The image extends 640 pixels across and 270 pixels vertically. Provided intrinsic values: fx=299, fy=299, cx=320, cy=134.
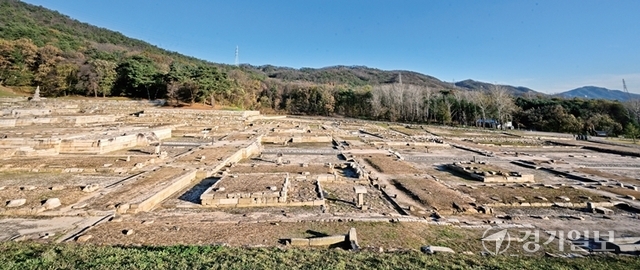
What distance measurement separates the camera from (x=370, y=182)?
12.0m

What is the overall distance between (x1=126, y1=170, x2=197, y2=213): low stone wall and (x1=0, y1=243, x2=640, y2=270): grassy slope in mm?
2995

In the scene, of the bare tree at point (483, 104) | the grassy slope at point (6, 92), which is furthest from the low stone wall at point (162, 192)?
the bare tree at point (483, 104)

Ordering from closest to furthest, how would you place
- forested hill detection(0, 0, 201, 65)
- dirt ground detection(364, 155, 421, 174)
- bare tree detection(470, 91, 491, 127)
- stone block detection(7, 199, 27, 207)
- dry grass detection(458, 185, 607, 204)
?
stone block detection(7, 199, 27, 207) → dry grass detection(458, 185, 607, 204) → dirt ground detection(364, 155, 421, 174) → bare tree detection(470, 91, 491, 127) → forested hill detection(0, 0, 201, 65)

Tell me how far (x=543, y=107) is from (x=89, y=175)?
61.2 m

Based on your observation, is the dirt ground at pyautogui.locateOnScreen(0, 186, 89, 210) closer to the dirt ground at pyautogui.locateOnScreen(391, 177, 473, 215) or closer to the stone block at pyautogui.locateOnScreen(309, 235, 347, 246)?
the stone block at pyautogui.locateOnScreen(309, 235, 347, 246)

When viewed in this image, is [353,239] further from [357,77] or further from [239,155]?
[357,77]

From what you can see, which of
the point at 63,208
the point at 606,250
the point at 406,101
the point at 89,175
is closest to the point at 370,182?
→ the point at 606,250

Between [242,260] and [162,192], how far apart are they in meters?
6.18

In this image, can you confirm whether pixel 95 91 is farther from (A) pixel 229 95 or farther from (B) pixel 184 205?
(B) pixel 184 205

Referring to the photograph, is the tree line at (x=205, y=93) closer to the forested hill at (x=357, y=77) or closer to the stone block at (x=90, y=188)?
the stone block at (x=90, y=188)

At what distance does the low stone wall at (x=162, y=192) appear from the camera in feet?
26.2

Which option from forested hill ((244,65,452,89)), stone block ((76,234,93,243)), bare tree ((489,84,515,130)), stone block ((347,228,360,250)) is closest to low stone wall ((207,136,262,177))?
stone block ((76,234,93,243))

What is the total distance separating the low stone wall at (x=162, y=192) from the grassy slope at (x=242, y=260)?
2995 mm

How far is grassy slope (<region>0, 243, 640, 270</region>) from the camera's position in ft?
13.5
